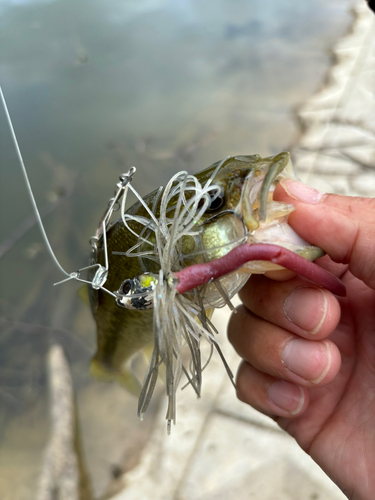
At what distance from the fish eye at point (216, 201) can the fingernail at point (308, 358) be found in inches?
15.6

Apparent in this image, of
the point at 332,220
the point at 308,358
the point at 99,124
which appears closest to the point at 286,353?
the point at 308,358

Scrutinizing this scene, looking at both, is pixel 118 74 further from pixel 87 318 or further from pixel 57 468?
pixel 57 468

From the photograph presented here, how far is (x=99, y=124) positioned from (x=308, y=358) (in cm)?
240

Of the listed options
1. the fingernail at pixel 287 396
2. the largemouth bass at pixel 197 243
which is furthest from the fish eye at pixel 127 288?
the fingernail at pixel 287 396

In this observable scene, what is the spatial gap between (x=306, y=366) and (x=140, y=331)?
16.7 inches

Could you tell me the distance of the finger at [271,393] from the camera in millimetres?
845

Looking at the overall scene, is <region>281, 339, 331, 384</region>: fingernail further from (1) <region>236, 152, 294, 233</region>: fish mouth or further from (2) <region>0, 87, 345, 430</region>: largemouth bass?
(1) <region>236, 152, 294, 233</region>: fish mouth

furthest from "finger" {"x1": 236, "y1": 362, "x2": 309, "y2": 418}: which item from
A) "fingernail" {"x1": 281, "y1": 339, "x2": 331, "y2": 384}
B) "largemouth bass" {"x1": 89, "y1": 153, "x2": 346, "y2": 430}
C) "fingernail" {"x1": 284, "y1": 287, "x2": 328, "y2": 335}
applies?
"largemouth bass" {"x1": 89, "y1": 153, "x2": 346, "y2": 430}

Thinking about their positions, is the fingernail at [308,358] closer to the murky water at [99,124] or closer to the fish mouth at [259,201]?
the fish mouth at [259,201]

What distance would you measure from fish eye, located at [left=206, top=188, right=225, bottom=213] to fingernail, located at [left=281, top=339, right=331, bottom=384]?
396 millimetres

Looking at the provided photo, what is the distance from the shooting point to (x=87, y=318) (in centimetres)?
192

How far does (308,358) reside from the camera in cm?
73

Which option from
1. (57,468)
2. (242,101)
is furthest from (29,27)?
(57,468)

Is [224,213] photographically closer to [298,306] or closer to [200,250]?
[200,250]
